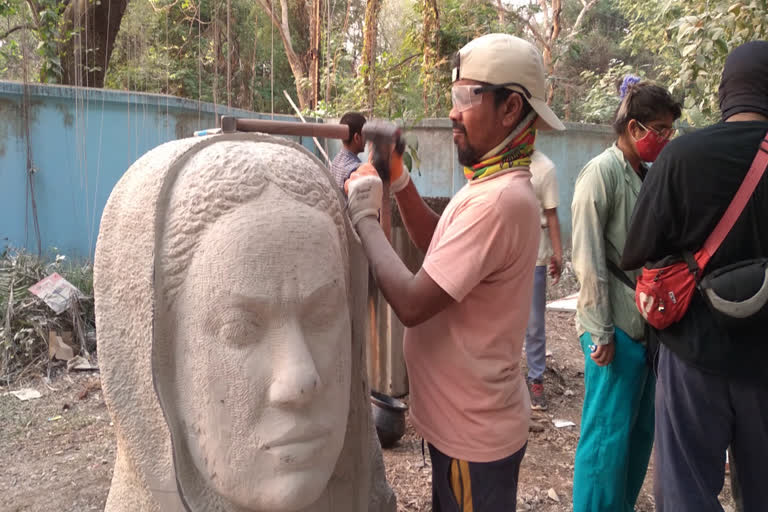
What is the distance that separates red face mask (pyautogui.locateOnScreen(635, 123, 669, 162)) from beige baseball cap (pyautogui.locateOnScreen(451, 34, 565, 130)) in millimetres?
816

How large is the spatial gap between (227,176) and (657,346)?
5.53 feet

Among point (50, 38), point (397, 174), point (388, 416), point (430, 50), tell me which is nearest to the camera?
point (397, 174)

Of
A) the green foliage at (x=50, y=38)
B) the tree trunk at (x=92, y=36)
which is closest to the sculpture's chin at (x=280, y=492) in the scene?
the green foliage at (x=50, y=38)

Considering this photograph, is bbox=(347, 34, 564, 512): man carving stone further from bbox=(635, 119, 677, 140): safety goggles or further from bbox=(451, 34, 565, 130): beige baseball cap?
bbox=(635, 119, 677, 140): safety goggles

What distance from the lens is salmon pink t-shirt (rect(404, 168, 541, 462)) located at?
1486 mm

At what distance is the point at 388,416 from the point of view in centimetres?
317

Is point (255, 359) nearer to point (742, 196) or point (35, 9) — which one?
point (742, 196)

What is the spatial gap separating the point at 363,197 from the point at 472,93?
0.40 m

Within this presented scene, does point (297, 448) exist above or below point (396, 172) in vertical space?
below

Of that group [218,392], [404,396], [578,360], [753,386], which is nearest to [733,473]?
[753,386]

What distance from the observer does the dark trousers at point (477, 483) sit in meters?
1.56

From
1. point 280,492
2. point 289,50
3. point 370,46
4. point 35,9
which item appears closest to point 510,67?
point 280,492

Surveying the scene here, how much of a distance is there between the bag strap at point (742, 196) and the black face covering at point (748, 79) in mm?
134

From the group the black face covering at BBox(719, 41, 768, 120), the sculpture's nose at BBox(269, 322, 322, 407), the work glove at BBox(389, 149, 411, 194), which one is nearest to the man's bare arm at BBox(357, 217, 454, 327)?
the sculpture's nose at BBox(269, 322, 322, 407)
